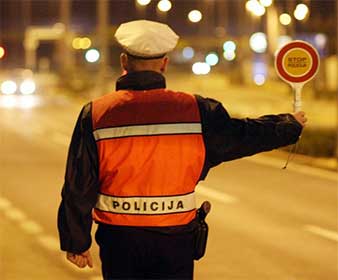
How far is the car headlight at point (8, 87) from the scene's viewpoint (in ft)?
170

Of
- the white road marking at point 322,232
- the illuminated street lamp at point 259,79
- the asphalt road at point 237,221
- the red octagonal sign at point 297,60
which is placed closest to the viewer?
the red octagonal sign at point 297,60

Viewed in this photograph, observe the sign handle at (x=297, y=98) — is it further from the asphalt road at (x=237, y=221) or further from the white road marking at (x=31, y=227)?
the white road marking at (x=31, y=227)

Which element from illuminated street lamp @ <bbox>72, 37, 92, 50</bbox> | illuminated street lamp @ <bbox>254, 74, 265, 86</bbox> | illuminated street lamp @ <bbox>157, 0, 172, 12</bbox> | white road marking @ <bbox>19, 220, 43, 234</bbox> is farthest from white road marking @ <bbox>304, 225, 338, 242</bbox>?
illuminated street lamp @ <bbox>254, 74, 265, 86</bbox>

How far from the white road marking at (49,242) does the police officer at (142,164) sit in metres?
5.92

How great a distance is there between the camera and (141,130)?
4512mm

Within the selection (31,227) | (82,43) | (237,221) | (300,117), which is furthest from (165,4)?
(82,43)

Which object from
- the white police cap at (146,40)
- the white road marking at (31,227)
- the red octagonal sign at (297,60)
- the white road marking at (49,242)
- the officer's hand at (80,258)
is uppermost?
the white police cap at (146,40)

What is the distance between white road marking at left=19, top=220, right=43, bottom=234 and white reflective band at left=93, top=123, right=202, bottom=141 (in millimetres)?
7198

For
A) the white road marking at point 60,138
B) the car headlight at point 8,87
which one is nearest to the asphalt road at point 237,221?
the white road marking at point 60,138

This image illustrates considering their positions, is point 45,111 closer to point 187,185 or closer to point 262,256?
point 262,256

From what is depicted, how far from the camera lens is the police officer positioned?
14.8 feet

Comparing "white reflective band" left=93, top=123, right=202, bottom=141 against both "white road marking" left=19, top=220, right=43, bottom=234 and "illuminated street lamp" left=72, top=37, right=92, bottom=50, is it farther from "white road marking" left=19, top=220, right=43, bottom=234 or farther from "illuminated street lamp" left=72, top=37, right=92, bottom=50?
"illuminated street lamp" left=72, top=37, right=92, bottom=50

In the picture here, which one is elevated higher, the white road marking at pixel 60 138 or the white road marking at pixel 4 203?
the white road marking at pixel 4 203

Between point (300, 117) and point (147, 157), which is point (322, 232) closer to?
point (300, 117)
